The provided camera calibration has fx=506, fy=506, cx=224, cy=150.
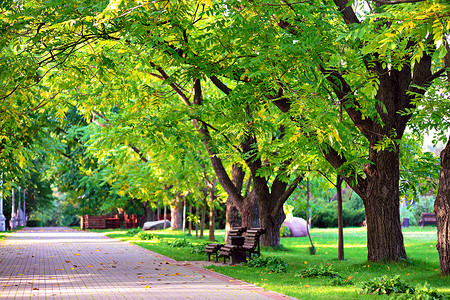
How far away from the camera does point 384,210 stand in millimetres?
12859

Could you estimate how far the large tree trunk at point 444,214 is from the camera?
10547 mm

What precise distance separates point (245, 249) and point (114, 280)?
434 centimetres

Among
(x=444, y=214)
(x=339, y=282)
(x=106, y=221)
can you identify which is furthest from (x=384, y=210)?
(x=106, y=221)

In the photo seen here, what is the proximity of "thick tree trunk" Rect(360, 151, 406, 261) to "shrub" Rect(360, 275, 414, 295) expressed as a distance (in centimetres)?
395

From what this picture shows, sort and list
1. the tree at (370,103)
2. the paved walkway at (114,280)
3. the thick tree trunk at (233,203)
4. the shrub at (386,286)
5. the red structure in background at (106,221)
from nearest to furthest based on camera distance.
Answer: the shrub at (386,286), the paved walkway at (114,280), the tree at (370,103), the thick tree trunk at (233,203), the red structure in background at (106,221)

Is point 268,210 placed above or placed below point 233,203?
below

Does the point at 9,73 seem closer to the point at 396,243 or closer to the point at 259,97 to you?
the point at 259,97

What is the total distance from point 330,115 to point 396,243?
464cm

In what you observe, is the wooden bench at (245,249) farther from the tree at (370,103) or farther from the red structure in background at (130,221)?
the red structure in background at (130,221)

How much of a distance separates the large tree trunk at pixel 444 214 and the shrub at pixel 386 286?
2.36 meters

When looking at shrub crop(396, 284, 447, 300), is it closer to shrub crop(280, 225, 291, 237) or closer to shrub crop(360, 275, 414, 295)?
shrub crop(360, 275, 414, 295)

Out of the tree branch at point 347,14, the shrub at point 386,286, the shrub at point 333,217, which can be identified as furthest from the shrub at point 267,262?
the shrub at point 333,217

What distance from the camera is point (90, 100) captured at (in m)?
15.4

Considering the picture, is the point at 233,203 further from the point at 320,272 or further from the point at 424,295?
the point at 424,295
